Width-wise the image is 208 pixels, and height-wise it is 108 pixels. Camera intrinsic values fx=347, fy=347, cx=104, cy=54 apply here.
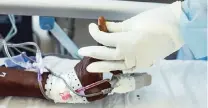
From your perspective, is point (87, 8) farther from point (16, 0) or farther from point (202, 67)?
point (202, 67)

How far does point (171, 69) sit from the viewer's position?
100 cm

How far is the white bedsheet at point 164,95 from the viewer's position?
86 cm

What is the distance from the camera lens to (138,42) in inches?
29.3

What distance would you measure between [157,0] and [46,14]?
16.3 inches

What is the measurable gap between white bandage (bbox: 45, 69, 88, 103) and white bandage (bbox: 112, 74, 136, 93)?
0.29 ft

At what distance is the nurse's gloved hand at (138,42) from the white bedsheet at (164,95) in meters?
0.12

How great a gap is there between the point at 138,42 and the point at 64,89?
0.71 feet

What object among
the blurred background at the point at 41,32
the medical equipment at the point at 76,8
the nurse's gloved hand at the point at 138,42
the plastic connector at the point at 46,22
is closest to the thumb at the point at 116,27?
the nurse's gloved hand at the point at 138,42

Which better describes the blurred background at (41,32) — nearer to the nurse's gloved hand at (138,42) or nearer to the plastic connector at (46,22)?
the plastic connector at (46,22)

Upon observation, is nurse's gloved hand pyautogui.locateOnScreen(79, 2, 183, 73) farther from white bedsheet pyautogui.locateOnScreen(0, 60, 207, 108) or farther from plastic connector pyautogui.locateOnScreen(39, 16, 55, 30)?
plastic connector pyautogui.locateOnScreen(39, 16, 55, 30)

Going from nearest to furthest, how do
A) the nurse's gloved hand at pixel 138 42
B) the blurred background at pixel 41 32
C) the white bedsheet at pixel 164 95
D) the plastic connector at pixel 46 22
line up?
the nurse's gloved hand at pixel 138 42, the white bedsheet at pixel 164 95, the plastic connector at pixel 46 22, the blurred background at pixel 41 32

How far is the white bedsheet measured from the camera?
0.86 metres

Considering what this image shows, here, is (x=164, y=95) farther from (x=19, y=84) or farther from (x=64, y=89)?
(x=19, y=84)

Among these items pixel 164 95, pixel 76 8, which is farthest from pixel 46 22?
pixel 164 95
